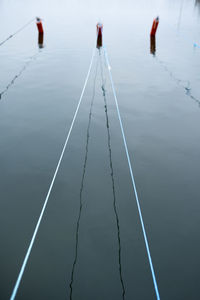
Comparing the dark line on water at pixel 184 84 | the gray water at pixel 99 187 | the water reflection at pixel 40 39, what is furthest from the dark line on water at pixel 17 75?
the dark line on water at pixel 184 84

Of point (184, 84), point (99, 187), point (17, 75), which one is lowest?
point (99, 187)

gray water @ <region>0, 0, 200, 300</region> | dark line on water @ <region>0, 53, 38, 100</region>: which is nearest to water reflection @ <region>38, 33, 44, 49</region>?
dark line on water @ <region>0, 53, 38, 100</region>

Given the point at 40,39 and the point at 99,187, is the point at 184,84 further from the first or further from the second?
the point at 40,39

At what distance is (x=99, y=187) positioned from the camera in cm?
973

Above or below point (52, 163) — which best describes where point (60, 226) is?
below

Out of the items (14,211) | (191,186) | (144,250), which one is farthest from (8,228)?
(191,186)

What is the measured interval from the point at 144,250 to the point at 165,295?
1.33 meters

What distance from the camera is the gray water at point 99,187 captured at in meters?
6.68

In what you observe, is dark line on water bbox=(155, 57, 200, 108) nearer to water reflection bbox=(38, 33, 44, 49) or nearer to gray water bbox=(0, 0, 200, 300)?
gray water bbox=(0, 0, 200, 300)

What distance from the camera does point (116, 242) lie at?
7602 millimetres

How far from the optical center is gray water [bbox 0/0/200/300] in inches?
263

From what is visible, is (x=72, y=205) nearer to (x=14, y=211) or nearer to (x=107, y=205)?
(x=107, y=205)

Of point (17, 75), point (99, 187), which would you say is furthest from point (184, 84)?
point (99, 187)

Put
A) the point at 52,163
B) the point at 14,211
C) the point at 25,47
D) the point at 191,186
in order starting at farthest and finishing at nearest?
the point at 25,47, the point at 52,163, the point at 191,186, the point at 14,211
